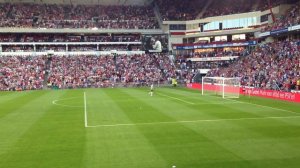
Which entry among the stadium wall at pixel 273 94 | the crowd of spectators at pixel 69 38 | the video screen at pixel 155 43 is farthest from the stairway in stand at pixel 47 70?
the stadium wall at pixel 273 94

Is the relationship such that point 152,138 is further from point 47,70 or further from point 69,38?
point 69,38

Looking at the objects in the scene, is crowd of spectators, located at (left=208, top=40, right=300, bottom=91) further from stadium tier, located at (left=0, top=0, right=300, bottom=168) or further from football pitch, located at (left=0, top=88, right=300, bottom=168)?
football pitch, located at (left=0, top=88, right=300, bottom=168)

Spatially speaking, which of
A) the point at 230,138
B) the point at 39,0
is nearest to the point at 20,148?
the point at 230,138

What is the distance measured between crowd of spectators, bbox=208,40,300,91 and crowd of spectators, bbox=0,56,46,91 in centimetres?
3268

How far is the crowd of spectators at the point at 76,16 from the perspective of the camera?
77.9m

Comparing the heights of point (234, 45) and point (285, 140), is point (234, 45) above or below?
above

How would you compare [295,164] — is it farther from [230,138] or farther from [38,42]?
[38,42]

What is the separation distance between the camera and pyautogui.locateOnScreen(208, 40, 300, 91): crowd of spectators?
145ft

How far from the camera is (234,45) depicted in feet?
242

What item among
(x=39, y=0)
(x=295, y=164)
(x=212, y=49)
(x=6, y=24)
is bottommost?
(x=295, y=164)

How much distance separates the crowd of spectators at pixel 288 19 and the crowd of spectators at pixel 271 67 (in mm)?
2488

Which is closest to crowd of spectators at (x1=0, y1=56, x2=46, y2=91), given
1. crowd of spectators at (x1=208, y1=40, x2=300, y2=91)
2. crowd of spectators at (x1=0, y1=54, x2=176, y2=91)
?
crowd of spectators at (x1=0, y1=54, x2=176, y2=91)

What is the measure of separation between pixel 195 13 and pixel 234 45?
50.4 ft

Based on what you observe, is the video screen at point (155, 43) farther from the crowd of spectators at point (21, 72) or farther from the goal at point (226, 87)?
the goal at point (226, 87)
